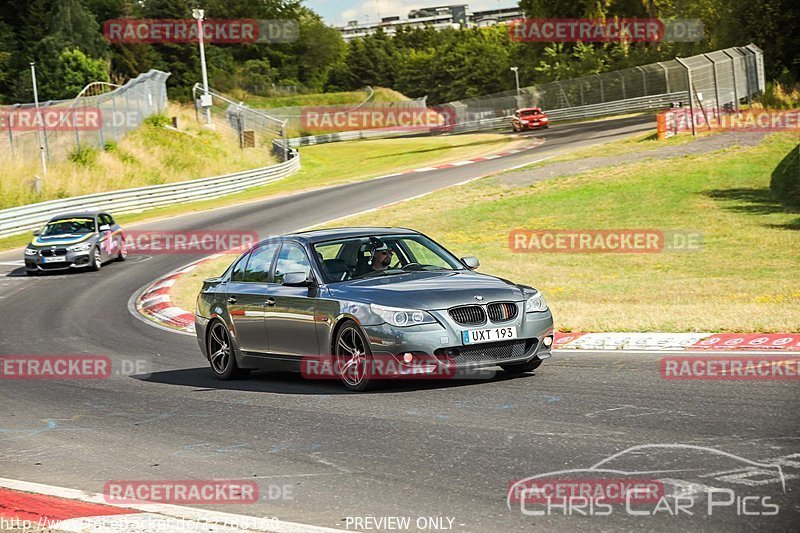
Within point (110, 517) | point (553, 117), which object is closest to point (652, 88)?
point (553, 117)

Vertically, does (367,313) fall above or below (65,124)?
below

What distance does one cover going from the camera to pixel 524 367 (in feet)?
33.4

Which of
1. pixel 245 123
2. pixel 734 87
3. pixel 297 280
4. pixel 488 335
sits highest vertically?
pixel 245 123

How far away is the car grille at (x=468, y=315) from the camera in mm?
9453

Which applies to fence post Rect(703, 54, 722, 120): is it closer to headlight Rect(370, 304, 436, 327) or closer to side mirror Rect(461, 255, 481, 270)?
side mirror Rect(461, 255, 481, 270)

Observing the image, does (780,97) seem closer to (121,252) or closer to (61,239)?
(121,252)

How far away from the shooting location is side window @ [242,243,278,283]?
36.8 feet

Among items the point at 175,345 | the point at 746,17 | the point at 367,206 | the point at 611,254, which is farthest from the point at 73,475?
the point at 746,17

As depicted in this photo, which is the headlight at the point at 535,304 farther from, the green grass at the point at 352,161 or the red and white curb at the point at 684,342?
the green grass at the point at 352,161

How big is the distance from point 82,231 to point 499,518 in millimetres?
23444

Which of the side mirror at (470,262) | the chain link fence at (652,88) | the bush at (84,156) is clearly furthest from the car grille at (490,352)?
the bush at (84,156)

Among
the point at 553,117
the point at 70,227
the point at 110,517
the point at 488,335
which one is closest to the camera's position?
the point at 110,517

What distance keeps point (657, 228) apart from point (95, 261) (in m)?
13.6

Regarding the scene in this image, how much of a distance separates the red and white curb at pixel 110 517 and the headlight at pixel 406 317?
3.38 metres
